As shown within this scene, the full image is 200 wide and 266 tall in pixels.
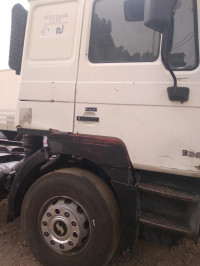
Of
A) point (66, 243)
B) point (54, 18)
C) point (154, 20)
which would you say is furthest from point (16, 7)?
point (66, 243)

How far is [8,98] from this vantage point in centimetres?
462

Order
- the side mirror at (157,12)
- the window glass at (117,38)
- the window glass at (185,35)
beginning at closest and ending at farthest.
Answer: the side mirror at (157,12), the window glass at (185,35), the window glass at (117,38)

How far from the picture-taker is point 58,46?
101 inches

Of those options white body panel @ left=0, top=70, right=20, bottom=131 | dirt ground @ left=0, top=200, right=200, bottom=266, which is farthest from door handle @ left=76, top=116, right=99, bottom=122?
white body panel @ left=0, top=70, right=20, bottom=131

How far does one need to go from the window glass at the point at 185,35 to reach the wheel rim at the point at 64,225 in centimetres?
161

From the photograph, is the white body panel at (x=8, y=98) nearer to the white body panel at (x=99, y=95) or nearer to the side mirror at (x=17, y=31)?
the side mirror at (x=17, y=31)

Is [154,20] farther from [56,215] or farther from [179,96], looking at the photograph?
[56,215]

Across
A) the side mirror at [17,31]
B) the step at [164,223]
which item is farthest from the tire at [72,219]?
the side mirror at [17,31]

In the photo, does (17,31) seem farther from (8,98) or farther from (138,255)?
(138,255)

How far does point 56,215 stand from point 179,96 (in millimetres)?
1600

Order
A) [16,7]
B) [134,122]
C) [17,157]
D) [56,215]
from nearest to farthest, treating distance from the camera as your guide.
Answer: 1. [134,122]
2. [56,215]
3. [16,7]
4. [17,157]

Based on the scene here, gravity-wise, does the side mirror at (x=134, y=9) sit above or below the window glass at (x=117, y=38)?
above

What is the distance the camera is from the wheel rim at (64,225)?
7.86 feet

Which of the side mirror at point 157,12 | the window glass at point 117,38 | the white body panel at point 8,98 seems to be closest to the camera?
the side mirror at point 157,12
